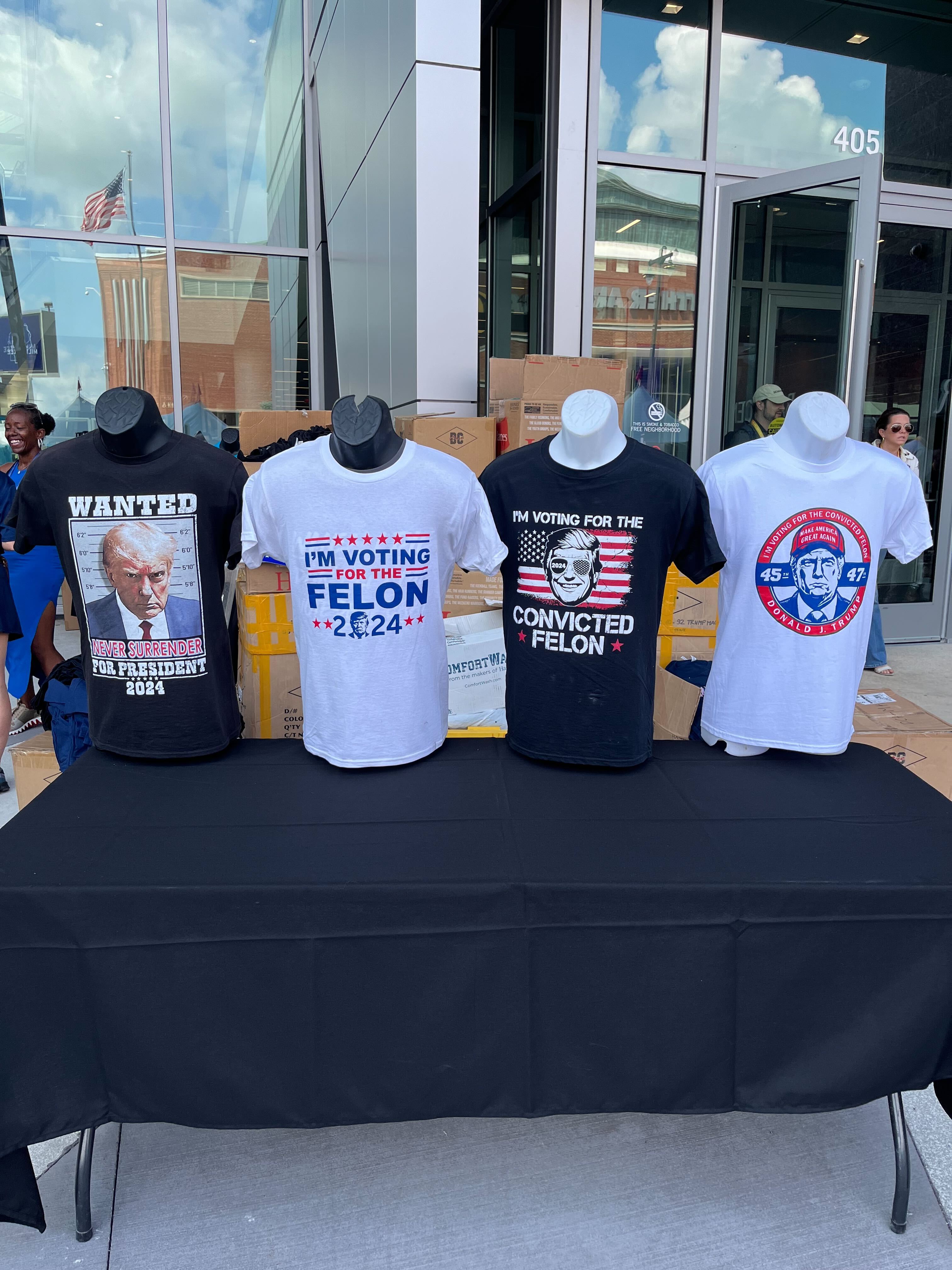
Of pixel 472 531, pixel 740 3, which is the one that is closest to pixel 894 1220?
pixel 472 531

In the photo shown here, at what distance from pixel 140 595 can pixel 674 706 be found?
1.50 m

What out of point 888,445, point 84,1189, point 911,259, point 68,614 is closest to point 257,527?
point 84,1189

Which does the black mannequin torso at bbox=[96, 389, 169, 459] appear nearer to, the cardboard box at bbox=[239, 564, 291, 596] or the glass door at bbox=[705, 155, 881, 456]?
the cardboard box at bbox=[239, 564, 291, 596]

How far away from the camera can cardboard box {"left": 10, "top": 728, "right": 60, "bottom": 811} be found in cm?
260

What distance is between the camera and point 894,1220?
1.59 m

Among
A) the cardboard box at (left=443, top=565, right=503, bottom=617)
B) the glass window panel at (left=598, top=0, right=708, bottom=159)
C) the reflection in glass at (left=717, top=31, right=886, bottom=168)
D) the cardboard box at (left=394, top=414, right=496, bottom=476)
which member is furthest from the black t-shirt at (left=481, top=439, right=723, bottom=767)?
the reflection in glass at (left=717, top=31, right=886, bottom=168)

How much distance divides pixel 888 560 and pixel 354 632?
492 cm

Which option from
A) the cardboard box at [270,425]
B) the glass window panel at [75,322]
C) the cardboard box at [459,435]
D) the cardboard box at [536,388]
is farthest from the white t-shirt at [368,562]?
the glass window panel at [75,322]

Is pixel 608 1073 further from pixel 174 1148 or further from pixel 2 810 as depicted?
pixel 2 810

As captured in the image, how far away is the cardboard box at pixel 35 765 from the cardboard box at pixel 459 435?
1749 mm

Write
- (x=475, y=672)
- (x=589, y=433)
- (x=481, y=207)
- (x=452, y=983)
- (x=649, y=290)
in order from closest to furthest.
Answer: (x=452, y=983) < (x=589, y=433) < (x=475, y=672) < (x=649, y=290) < (x=481, y=207)

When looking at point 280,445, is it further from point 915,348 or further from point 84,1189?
point 915,348

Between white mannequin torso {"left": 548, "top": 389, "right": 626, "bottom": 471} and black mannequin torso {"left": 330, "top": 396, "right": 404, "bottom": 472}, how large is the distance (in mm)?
341

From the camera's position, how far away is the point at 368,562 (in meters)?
1.80
